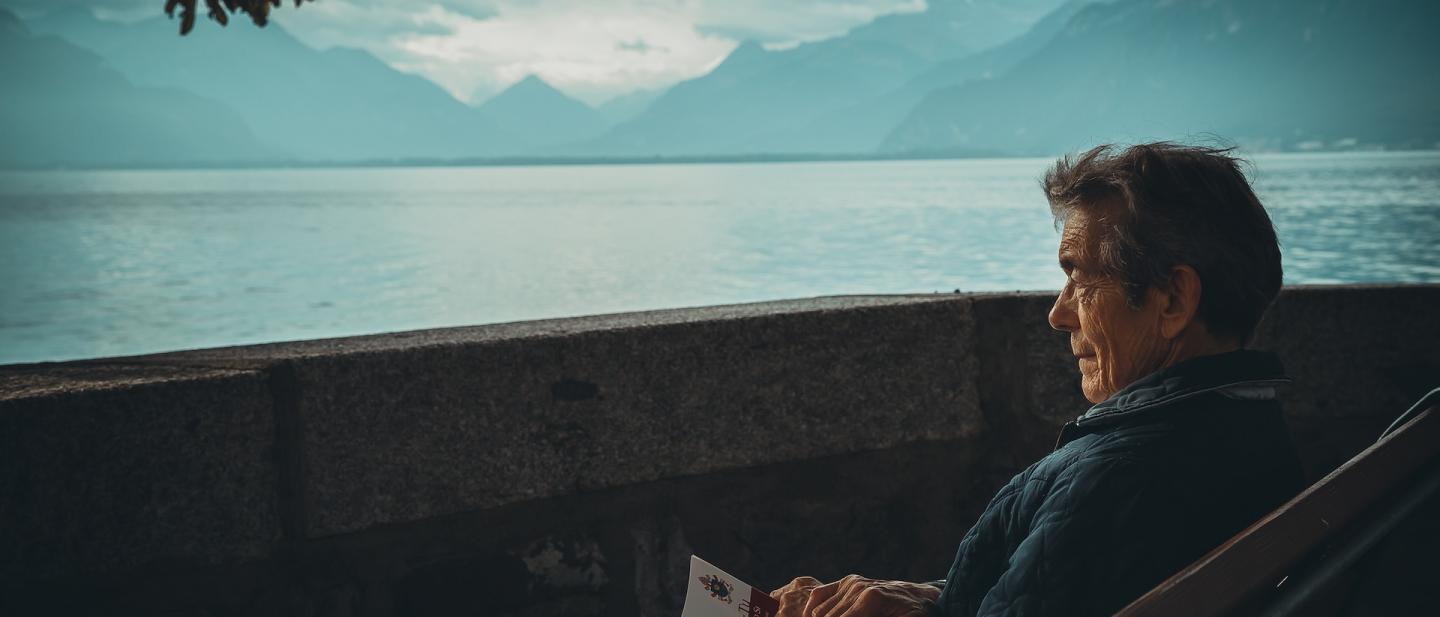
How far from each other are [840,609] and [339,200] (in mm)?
95834

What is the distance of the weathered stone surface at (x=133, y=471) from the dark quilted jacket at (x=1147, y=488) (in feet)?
4.89

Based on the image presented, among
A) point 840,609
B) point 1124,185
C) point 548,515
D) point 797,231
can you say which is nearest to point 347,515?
point 548,515

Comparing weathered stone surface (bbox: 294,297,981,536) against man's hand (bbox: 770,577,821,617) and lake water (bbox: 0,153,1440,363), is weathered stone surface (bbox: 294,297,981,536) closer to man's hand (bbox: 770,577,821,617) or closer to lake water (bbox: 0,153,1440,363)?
man's hand (bbox: 770,577,821,617)

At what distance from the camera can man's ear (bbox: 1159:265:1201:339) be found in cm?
156

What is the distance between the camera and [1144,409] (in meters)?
1.50

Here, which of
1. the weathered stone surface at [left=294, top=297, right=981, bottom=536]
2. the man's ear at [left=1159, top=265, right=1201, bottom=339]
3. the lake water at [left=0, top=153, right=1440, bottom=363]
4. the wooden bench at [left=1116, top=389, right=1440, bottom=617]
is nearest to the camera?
the wooden bench at [left=1116, top=389, right=1440, bottom=617]

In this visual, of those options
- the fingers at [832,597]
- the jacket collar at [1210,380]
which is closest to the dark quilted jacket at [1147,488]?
the jacket collar at [1210,380]

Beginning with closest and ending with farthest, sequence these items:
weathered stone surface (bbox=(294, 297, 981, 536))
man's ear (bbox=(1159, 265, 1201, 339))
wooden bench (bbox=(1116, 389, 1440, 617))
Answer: wooden bench (bbox=(1116, 389, 1440, 617)), man's ear (bbox=(1159, 265, 1201, 339)), weathered stone surface (bbox=(294, 297, 981, 536))

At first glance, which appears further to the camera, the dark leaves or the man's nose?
the dark leaves

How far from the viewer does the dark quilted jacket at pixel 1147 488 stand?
1410mm

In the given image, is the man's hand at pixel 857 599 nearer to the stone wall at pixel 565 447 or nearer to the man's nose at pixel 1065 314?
the man's nose at pixel 1065 314

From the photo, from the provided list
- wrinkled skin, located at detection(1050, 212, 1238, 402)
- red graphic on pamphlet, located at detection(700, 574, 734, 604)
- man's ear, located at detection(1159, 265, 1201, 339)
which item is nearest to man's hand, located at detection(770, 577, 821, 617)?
red graphic on pamphlet, located at detection(700, 574, 734, 604)

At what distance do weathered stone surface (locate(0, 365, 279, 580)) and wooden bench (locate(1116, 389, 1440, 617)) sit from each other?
1777 mm

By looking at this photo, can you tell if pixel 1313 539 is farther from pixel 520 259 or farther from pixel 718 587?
pixel 520 259
